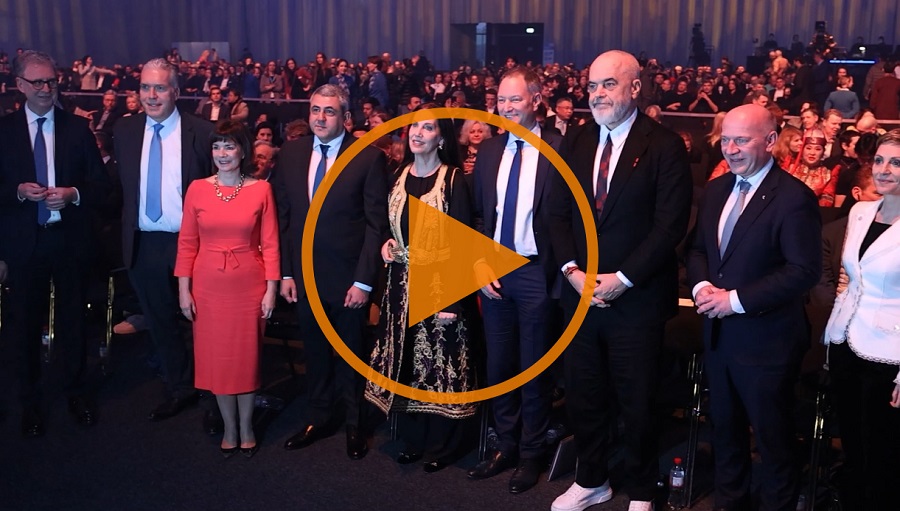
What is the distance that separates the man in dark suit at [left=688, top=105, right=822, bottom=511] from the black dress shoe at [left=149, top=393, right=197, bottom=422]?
2944 millimetres

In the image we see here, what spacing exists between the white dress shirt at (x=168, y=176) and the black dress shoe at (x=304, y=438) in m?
1.28

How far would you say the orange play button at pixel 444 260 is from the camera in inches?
153

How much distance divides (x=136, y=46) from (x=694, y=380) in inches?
1032

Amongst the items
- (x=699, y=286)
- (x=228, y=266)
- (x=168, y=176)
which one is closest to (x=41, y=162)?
(x=168, y=176)

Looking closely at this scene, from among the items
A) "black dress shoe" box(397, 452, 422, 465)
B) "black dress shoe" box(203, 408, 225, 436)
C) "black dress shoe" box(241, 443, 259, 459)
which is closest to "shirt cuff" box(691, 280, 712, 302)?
"black dress shoe" box(397, 452, 422, 465)

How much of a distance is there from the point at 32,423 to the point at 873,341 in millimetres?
4110

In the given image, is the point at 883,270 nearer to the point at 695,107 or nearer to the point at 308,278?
the point at 308,278

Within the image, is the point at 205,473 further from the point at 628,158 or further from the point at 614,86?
the point at 614,86

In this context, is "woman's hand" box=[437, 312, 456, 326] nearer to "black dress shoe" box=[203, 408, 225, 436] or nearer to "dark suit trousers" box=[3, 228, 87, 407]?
"black dress shoe" box=[203, 408, 225, 436]

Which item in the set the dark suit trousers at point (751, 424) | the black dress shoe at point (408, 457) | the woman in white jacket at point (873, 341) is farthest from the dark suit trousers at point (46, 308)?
the woman in white jacket at point (873, 341)

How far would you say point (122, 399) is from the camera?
5129 mm

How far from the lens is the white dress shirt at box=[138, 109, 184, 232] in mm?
4609

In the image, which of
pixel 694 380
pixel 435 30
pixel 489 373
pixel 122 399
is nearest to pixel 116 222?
pixel 122 399

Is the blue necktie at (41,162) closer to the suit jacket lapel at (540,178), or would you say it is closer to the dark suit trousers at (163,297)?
the dark suit trousers at (163,297)
